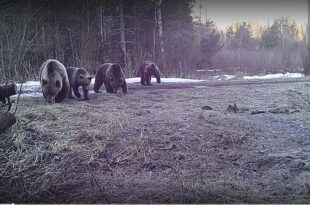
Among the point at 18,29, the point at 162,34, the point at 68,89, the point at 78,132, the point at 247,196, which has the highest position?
the point at 162,34

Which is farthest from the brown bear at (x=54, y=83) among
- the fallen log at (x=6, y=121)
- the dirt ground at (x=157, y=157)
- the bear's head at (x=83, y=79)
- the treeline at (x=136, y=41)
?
the treeline at (x=136, y=41)

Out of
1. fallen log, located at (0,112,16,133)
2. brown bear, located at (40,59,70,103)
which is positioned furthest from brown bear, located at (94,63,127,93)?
fallen log, located at (0,112,16,133)

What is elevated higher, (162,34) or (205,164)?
(162,34)

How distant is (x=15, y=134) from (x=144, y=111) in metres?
2.47

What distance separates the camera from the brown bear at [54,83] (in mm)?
7447

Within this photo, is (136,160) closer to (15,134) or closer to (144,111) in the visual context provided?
(15,134)

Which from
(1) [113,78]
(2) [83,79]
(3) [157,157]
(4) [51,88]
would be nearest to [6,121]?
(3) [157,157]

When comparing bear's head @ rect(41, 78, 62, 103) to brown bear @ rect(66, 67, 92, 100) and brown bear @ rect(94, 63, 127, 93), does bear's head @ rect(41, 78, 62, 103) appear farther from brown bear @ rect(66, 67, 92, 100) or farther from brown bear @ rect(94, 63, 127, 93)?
brown bear @ rect(94, 63, 127, 93)

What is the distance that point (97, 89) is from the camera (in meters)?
10.2

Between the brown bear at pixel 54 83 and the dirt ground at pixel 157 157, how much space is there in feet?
5.68

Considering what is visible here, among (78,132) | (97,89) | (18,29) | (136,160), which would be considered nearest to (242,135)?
(136,160)

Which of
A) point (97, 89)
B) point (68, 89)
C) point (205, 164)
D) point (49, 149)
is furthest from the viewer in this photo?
point (97, 89)

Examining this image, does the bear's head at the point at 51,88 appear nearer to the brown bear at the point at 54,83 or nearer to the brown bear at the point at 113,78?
the brown bear at the point at 54,83

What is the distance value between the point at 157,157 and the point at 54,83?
4333 millimetres
